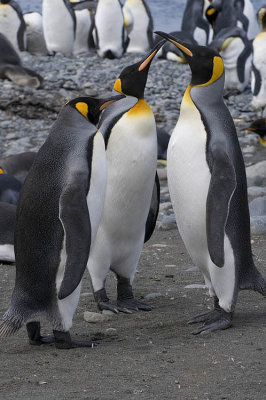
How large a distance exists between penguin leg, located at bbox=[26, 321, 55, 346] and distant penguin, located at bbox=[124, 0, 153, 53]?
15.3 meters

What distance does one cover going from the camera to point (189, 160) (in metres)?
3.83

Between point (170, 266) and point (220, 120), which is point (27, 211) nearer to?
point (220, 120)

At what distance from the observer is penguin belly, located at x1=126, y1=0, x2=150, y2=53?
18.4m

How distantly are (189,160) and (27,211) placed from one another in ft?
2.67

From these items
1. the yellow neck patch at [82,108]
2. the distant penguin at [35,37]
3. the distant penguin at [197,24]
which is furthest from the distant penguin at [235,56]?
the yellow neck patch at [82,108]

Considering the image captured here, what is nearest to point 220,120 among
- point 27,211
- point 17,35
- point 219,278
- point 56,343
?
point 219,278

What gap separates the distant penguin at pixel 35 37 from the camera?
1870 centimetres

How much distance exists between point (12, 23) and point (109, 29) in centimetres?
197

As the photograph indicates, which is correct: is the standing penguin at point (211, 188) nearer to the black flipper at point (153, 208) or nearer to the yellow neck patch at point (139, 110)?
the yellow neck patch at point (139, 110)

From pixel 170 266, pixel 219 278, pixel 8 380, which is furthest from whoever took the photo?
pixel 170 266

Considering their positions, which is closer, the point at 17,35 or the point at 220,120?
the point at 220,120

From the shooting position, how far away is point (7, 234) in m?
5.63

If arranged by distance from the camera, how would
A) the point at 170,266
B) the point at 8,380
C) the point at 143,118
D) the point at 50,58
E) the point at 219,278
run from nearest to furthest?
the point at 8,380, the point at 219,278, the point at 143,118, the point at 170,266, the point at 50,58

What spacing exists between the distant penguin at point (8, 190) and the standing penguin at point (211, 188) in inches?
118
